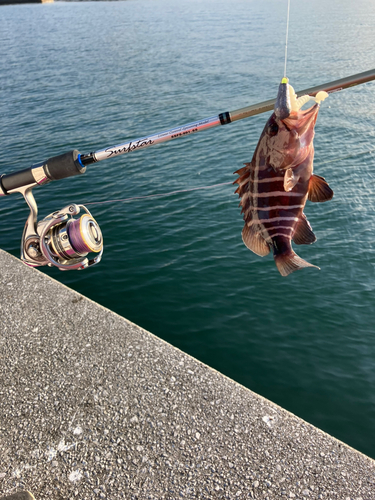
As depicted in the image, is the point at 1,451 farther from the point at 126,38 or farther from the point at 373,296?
the point at 126,38

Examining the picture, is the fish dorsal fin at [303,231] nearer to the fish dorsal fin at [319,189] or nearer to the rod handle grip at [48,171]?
the fish dorsal fin at [319,189]

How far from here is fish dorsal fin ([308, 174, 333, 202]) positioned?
232cm

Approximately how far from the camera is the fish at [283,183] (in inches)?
85.8

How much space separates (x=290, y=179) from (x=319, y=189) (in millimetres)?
228

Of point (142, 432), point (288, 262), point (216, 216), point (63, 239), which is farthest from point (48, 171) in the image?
point (216, 216)

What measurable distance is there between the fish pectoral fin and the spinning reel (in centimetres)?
167

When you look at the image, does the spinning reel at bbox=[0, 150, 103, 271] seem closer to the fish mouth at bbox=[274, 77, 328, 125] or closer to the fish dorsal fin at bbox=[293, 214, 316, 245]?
the fish dorsal fin at bbox=[293, 214, 316, 245]

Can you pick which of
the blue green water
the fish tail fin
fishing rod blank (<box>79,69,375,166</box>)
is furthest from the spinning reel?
the blue green water

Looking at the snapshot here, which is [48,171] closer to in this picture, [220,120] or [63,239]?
[63,239]

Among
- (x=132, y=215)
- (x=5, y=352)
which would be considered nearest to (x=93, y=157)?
(x=5, y=352)

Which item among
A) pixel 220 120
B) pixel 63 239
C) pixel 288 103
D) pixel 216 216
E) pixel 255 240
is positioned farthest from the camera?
pixel 216 216

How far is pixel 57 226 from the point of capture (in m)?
3.44

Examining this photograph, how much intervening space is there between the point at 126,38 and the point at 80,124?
64.8 feet

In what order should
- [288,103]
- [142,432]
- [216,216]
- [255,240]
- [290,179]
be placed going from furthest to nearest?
[216,216]
[142,432]
[255,240]
[290,179]
[288,103]
